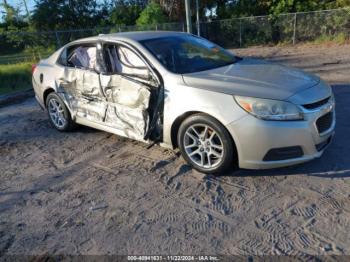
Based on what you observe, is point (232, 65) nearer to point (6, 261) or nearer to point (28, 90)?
point (6, 261)

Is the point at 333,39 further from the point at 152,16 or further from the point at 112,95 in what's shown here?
the point at 112,95

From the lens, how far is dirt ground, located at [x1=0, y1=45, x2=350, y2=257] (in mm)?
2973

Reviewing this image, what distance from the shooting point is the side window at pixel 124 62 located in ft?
14.9

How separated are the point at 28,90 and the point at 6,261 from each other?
844 centimetres

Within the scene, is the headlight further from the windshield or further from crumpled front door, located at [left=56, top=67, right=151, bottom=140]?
crumpled front door, located at [left=56, top=67, right=151, bottom=140]

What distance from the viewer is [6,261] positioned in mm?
2926

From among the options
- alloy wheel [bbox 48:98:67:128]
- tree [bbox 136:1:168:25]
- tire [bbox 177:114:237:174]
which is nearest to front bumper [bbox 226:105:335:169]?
tire [bbox 177:114:237:174]

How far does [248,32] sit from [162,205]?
19601 millimetres

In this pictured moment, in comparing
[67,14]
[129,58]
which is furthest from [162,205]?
[67,14]

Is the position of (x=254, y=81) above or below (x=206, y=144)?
above

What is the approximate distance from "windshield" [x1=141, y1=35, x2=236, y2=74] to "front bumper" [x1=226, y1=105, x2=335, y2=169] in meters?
1.18

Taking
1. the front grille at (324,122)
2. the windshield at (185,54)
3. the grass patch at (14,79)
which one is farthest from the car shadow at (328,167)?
the grass patch at (14,79)

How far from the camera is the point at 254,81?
3.95 m

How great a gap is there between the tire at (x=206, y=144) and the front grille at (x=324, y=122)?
92 centimetres
